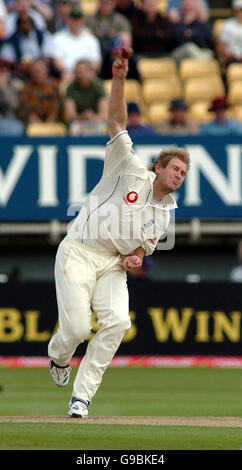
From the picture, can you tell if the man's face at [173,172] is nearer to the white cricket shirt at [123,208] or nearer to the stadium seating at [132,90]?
the white cricket shirt at [123,208]

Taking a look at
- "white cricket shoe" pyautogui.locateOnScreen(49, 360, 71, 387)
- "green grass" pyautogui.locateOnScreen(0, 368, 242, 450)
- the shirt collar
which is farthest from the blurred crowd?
"white cricket shoe" pyautogui.locateOnScreen(49, 360, 71, 387)

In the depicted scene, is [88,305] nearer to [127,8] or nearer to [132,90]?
[132,90]

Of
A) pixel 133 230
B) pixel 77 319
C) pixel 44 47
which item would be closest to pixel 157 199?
pixel 133 230

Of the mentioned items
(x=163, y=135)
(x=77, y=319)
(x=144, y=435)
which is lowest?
(x=144, y=435)

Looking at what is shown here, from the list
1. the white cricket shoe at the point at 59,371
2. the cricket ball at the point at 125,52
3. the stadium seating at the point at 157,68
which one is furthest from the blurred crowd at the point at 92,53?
the cricket ball at the point at 125,52

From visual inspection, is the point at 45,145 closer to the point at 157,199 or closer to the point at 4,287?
the point at 4,287

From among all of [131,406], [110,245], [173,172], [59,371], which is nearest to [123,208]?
[110,245]

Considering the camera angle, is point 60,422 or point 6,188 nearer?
point 60,422
